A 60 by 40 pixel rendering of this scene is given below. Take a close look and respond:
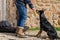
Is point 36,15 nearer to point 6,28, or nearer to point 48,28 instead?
point 6,28

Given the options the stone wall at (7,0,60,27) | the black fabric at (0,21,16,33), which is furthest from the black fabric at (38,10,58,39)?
the stone wall at (7,0,60,27)

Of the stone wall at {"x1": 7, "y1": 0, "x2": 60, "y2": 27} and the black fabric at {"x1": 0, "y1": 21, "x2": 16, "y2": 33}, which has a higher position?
the stone wall at {"x1": 7, "y1": 0, "x2": 60, "y2": 27}

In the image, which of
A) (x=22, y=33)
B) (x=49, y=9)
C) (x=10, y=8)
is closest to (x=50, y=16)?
(x=49, y=9)

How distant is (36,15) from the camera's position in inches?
376

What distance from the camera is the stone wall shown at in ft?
31.2

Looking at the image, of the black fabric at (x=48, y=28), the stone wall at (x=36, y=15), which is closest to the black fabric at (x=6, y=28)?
the stone wall at (x=36, y=15)

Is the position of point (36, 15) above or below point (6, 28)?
above

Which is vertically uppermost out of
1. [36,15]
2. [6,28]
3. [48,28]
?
[36,15]

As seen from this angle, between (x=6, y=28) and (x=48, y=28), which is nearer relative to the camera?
(x=48, y=28)

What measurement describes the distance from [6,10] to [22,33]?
219 centimetres

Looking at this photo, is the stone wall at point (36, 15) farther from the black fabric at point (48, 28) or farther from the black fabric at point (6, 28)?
the black fabric at point (48, 28)

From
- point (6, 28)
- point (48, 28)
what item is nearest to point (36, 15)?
point (6, 28)

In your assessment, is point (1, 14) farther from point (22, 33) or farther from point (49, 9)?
point (22, 33)

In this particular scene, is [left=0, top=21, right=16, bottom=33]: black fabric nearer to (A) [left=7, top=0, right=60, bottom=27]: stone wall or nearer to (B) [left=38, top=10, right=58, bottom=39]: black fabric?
(A) [left=7, top=0, right=60, bottom=27]: stone wall
